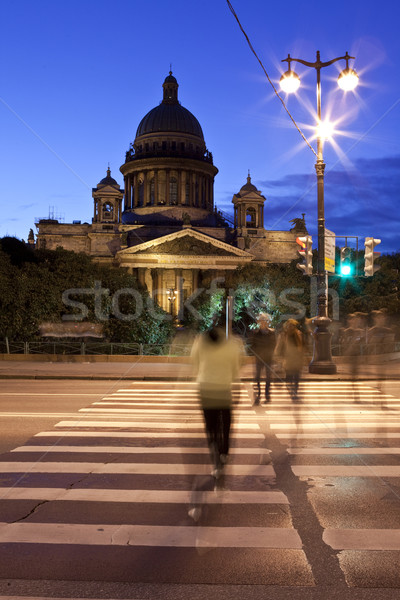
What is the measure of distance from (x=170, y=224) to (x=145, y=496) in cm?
7930

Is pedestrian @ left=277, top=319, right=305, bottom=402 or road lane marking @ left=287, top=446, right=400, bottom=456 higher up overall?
pedestrian @ left=277, top=319, right=305, bottom=402

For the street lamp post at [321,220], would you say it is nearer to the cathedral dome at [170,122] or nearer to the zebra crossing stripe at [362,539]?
the zebra crossing stripe at [362,539]

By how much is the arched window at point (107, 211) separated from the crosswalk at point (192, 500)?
228 ft

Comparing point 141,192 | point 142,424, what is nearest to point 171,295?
point 141,192

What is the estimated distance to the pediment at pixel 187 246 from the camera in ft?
242

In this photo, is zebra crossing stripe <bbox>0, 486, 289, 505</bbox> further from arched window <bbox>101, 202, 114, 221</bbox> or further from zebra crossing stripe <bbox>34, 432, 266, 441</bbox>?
arched window <bbox>101, 202, 114, 221</bbox>

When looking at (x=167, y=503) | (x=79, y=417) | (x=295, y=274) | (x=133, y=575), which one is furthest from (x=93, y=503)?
(x=295, y=274)

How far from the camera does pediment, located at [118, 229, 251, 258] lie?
73.9 metres

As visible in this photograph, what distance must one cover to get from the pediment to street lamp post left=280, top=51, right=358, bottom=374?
53.3 metres

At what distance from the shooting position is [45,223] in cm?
7919

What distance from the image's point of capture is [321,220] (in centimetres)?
1956

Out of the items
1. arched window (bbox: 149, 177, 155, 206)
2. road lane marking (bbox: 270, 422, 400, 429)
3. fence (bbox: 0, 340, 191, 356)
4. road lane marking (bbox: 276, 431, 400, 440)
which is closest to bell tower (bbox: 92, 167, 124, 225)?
arched window (bbox: 149, 177, 155, 206)

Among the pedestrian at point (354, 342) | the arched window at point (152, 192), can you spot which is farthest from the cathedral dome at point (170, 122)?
the pedestrian at point (354, 342)

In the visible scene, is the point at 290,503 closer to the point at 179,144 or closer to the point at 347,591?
the point at 347,591
